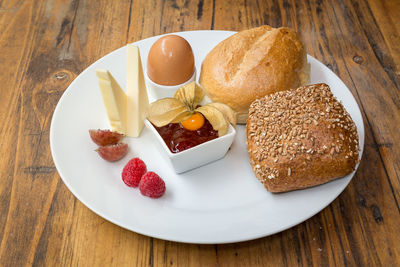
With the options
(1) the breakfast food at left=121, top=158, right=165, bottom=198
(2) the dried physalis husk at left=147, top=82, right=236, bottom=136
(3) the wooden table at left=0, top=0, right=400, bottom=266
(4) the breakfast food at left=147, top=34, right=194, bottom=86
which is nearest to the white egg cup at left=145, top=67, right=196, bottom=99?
(4) the breakfast food at left=147, top=34, right=194, bottom=86

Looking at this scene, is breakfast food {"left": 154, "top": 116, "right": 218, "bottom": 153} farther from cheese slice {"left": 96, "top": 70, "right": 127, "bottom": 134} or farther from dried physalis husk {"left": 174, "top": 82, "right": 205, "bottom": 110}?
cheese slice {"left": 96, "top": 70, "right": 127, "bottom": 134}

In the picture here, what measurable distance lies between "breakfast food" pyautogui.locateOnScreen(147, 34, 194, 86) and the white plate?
0.94 ft

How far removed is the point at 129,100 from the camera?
176 centimetres

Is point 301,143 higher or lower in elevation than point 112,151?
higher

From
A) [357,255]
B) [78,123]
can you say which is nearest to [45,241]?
[78,123]

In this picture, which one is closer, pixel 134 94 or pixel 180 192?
pixel 180 192

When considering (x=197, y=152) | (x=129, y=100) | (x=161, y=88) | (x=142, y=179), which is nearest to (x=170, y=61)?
(x=161, y=88)

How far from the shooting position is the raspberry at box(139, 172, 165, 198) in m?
1.50

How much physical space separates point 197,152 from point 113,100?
0.45 m

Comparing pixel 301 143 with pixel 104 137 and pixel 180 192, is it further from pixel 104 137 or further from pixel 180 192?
pixel 104 137

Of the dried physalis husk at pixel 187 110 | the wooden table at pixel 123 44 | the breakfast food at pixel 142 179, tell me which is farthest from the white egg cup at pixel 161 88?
the wooden table at pixel 123 44

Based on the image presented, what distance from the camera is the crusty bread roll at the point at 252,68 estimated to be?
1.71 m

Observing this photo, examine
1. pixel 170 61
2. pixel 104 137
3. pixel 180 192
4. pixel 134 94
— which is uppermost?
pixel 170 61

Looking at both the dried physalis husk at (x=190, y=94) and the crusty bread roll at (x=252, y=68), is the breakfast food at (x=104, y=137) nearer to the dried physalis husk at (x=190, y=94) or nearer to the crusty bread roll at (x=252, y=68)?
the dried physalis husk at (x=190, y=94)
